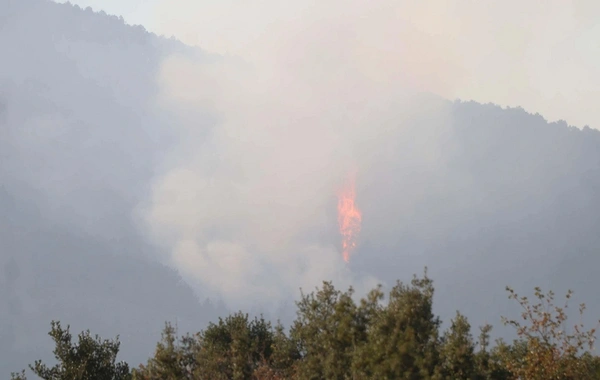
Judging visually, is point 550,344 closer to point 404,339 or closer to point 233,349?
point 404,339

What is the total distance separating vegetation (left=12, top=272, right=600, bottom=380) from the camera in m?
38.0

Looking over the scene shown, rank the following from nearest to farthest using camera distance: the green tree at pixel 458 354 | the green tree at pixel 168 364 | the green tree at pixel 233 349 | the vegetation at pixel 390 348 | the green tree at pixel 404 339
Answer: the vegetation at pixel 390 348
the green tree at pixel 404 339
the green tree at pixel 458 354
the green tree at pixel 233 349
the green tree at pixel 168 364

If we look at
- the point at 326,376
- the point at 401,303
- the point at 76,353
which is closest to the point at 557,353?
the point at 401,303

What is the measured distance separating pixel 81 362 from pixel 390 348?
37.8 meters

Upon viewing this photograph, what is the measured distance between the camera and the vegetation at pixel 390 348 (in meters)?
38.0

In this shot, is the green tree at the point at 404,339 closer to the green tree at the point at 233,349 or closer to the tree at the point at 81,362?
the green tree at the point at 233,349

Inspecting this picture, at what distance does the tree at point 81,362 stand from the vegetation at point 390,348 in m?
11.1

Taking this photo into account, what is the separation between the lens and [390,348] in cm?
3906

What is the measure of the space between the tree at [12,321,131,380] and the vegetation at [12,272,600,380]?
36.5ft

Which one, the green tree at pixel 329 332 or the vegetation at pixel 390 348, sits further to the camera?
the green tree at pixel 329 332

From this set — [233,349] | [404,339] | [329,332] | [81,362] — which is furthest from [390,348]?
[81,362]

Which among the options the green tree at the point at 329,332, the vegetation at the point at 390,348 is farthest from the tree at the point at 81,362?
the green tree at the point at 329,332

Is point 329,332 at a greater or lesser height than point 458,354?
greater

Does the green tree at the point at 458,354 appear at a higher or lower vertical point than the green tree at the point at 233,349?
lower
